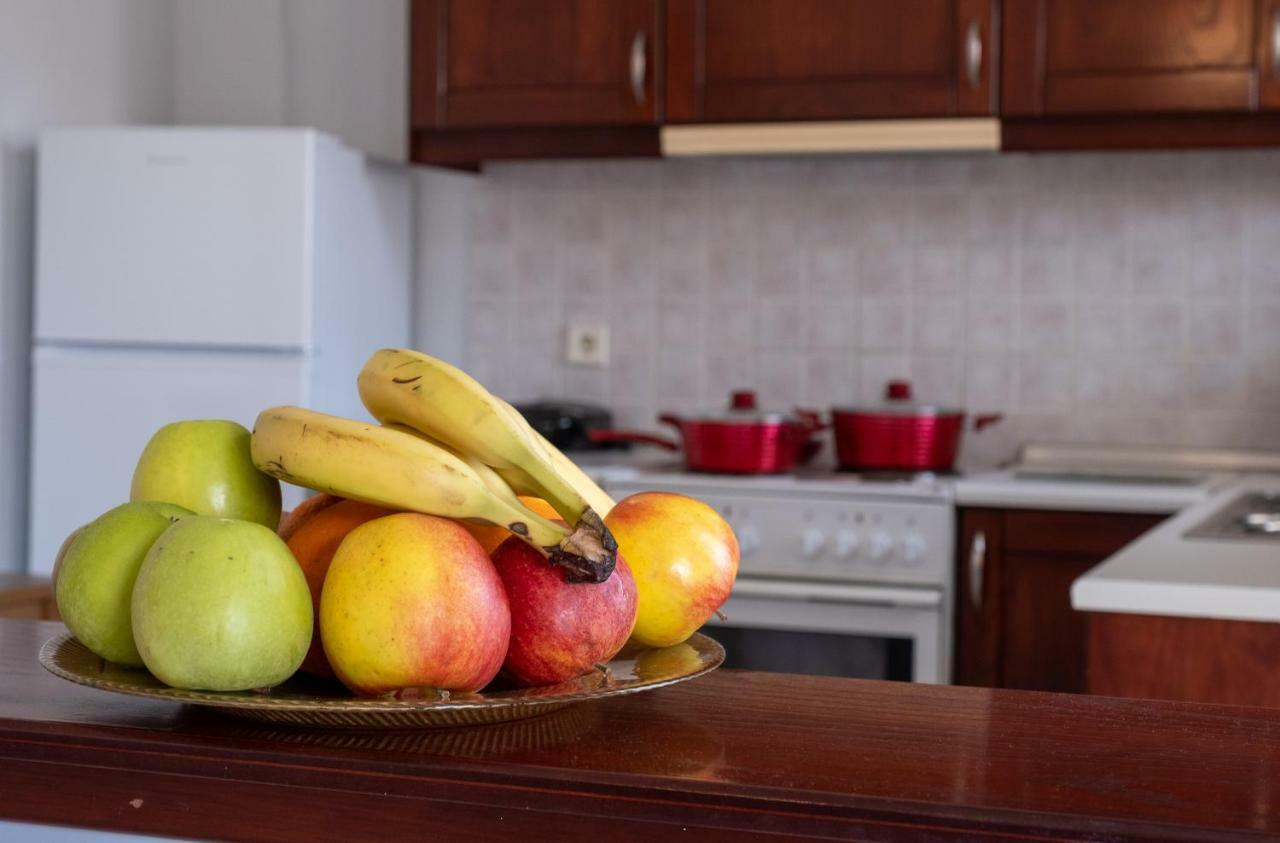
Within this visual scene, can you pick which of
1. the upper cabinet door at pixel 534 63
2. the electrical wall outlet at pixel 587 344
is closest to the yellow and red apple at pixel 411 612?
the upper cabinet door at pixel 534 63

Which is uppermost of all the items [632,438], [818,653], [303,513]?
[303,513]

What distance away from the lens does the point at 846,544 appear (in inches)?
112

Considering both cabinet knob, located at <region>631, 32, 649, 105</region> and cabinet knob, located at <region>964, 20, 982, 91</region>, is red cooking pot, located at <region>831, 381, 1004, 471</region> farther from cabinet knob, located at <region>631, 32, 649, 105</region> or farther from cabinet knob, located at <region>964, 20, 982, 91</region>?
cabinet knob, located at <region>631, 32, 649, 105</region>

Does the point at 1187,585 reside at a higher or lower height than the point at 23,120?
lower

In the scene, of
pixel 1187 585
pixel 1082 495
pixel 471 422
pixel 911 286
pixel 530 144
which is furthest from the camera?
pixel 911 286

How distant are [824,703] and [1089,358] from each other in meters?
2.67

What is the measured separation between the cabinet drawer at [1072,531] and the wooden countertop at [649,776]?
80.4 inches

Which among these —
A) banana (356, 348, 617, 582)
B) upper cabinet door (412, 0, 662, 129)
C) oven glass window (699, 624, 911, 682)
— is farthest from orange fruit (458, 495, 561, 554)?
upper cabinet door (412, 0, 662, 129)

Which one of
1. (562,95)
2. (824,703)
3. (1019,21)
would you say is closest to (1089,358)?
(1019,21)

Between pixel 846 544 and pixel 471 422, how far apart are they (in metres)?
2.14

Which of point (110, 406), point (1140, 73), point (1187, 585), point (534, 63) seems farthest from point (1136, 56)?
point (110, 406)

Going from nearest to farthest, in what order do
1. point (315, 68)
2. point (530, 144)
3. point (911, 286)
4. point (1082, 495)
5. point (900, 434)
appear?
1. point (1082, 495)
2. point (900, 434)
3. point (530, 144)
4. point (911, 286)
5. point (315, 68)

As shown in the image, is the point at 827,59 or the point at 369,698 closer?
the point at 369,698

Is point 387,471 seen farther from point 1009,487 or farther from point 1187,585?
point 1009,487
